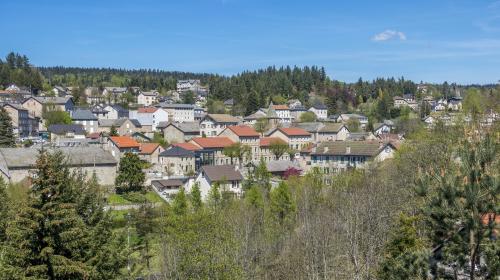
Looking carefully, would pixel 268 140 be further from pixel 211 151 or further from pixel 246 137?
pixel 211 151

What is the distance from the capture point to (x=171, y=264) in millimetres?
18562

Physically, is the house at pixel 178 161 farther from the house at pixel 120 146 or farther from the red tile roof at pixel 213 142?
the red tile roof at pixel 213 142

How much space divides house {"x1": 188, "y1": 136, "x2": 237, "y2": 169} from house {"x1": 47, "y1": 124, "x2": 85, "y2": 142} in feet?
58.0

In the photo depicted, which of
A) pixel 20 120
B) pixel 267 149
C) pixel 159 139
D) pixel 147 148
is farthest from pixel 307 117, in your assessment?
pixel 20 120

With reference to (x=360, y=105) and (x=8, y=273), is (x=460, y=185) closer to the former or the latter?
(x=8, y=273)

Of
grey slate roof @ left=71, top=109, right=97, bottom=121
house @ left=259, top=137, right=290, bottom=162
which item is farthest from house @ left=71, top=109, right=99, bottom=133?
house @ left=259, top=137, right=290, bottom=162

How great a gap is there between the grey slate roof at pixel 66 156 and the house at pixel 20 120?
28.8m

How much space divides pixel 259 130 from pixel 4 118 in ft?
111

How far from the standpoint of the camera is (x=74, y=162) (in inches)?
1833

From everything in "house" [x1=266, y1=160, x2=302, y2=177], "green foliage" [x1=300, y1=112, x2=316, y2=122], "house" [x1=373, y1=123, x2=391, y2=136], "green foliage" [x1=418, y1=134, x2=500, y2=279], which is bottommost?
"house" [x1=266, y1=160, x2=302, y2=177]

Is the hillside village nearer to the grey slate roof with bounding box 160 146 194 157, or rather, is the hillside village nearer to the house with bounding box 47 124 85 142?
the grey slate roof with bounding box 160 146 194 157

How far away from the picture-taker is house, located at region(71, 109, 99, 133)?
253ft

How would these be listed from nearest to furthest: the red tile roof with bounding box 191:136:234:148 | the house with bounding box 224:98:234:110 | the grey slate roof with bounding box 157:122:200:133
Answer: the red tile roof with bounding box 191:136:234:148
the grey slate roof with bounding box 157:122:200:133
the house with bounding box 224:98:234:110

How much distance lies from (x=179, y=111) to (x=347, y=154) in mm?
47091
